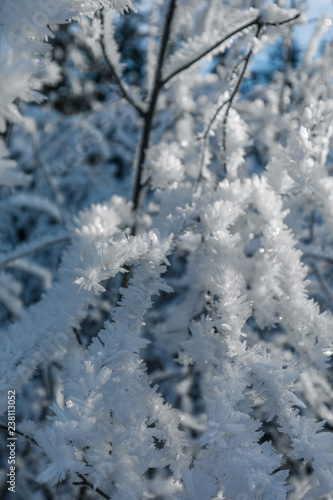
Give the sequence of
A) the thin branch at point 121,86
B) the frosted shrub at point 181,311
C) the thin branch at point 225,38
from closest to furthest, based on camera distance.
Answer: the frosted shrub at point 181,311
the thin branch at point 225,38
the thin branch at point 121,86

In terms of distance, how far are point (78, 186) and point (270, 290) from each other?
1.58m

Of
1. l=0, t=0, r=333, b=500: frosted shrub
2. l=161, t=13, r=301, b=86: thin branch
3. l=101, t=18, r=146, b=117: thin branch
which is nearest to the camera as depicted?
l=0, t=0, r=333, b=500: frosted shrub

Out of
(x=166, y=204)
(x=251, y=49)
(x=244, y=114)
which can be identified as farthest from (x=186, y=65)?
(x=244, y=114)

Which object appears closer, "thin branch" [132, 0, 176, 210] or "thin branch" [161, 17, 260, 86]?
"thin branch" [161, 17, 260, 86]

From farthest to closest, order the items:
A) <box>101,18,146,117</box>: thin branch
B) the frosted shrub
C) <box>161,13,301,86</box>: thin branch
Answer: <box>101,18,146,117</box>: thin branch < <box>161,13,301,86</box>: thin branch < the frosted shrub

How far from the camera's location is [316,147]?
49 centimetres

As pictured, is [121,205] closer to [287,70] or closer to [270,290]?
[270,290]

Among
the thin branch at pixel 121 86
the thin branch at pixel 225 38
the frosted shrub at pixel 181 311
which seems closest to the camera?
the frosted shrub at pixel 181 311

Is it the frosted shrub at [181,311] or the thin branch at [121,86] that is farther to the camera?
the thin branch at [121,86]

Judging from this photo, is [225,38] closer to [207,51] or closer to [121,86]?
[207,51]

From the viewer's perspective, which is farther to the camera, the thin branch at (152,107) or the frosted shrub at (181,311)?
the thin branch at (152,107)

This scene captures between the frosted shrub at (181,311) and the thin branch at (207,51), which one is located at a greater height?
the thin branch at (207,51)

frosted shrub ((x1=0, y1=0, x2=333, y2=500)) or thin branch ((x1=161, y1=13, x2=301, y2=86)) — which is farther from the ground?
thin branch ((x1=161, y1=13, x2=301, y2=86))

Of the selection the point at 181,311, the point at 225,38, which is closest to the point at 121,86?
the point at 225,38
